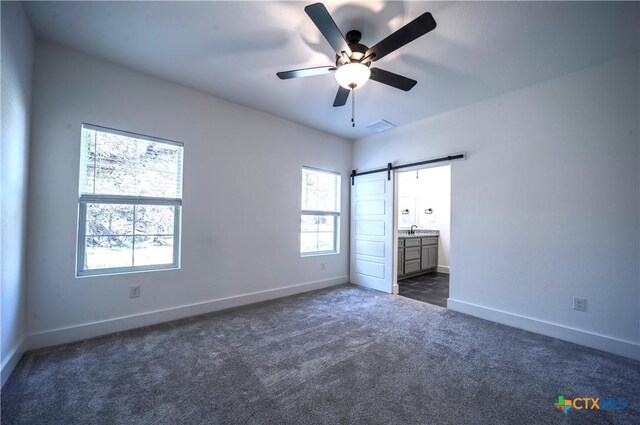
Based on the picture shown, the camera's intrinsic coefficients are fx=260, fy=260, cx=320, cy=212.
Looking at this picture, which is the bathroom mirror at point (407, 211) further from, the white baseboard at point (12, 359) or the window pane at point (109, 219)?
the white baseboard at point (12, 359)

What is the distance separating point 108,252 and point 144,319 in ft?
2.57

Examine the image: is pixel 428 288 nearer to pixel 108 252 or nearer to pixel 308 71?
pixel 308 71

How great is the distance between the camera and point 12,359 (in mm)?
1914

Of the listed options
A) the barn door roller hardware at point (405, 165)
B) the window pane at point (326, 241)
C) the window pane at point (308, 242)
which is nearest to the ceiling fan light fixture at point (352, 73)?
the barn door roller hardware at point (405, 165)

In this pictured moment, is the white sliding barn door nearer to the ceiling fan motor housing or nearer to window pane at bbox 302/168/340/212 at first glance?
window pane at bbox 302/168/340/212

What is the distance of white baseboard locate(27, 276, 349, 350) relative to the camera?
2.28 metres

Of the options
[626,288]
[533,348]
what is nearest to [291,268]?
[533,348]

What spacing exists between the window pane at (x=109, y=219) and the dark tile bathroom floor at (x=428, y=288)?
381cm

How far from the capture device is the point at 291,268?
13.1ft

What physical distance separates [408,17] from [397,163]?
7.79 feet

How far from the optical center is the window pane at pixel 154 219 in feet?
9.18

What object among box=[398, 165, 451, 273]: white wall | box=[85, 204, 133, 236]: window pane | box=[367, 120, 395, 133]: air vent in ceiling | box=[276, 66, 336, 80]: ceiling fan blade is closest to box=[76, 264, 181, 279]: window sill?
box=[85, 204, 133, 236]: window pane

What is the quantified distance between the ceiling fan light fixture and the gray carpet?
226cm

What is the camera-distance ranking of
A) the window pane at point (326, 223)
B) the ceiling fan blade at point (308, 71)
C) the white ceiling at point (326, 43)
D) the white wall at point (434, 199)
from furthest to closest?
the white wall at point (434, 199) → the window pane at point (326, 223) → the ceiling fan blade at point (308, 71) → the white ceiling at point (326, 43)
